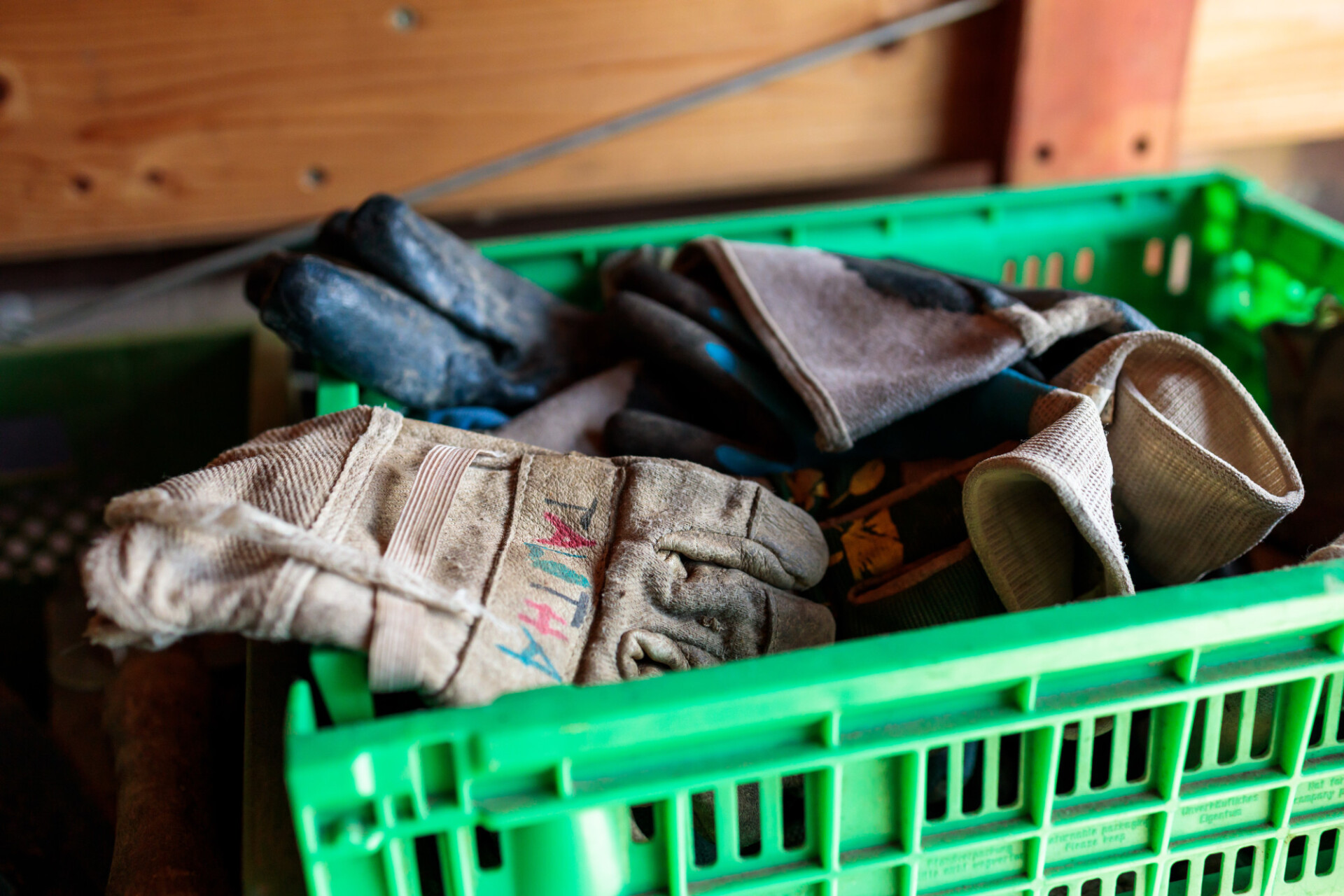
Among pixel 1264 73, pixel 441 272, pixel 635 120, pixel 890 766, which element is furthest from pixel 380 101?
pixel 1264 73

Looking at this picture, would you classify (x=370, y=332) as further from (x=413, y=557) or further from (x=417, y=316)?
(x=413, y=557)

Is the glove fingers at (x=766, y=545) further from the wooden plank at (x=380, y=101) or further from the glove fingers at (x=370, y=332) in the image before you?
the wooden plank at (x=380, y=101)

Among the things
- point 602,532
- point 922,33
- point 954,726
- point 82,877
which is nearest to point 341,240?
point 602,532

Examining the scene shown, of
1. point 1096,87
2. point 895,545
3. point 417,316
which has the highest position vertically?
point 1096,87

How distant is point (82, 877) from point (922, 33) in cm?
111

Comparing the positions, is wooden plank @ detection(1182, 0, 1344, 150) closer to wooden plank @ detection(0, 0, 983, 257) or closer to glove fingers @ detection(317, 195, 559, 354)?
wooden plank @ detection(0, 0, 983, 257)

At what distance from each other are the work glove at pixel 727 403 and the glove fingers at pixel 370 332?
0.13 meters

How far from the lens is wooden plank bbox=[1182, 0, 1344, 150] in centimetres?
120

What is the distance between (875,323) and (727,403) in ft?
0.40

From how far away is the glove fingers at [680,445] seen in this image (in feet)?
2.34

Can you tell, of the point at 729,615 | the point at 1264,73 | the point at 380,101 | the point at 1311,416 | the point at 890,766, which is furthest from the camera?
the point at 1264,73

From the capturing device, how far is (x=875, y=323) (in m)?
0.76

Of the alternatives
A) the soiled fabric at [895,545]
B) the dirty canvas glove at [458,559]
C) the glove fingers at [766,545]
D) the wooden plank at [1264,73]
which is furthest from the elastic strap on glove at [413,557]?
the wooden plank at [1264,73]

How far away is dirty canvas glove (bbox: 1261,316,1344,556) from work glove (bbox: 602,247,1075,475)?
24 centimetres
